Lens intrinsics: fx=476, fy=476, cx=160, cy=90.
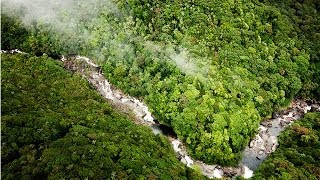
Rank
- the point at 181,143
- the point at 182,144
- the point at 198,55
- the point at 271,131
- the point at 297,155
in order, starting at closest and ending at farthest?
1. the point at 297,155
2. the point at 182,144
3. the point at 181,143
4. the point at 271,131
5. the point at 198,55

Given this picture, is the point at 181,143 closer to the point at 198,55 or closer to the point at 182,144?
the point at 182,144

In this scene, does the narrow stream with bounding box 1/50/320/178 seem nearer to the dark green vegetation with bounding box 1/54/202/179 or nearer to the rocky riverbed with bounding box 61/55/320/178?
the rocky riverbed with bounding box 61/55/320/178

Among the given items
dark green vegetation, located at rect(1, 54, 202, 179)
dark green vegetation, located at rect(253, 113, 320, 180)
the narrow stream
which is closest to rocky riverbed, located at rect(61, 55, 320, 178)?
the narrow stream

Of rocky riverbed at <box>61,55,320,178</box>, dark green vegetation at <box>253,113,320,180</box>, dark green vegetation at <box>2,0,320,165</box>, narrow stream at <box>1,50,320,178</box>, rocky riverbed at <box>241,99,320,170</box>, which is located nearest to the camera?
dark green vegetation at <box>253,113,320,180</box>

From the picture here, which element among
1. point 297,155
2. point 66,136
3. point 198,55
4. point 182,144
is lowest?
point 182,144

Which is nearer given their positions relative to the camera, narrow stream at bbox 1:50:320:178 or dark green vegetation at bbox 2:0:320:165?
narrow stream at bbox 1:50:320:178

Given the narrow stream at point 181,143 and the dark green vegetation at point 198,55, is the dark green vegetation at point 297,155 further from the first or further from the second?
the dark green vegetation at point 198,55

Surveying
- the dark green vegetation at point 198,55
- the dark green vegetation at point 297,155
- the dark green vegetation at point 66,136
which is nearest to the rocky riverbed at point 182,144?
the dark green vegetation at point 198,55

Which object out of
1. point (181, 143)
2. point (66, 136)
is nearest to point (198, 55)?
point (181, 143)
